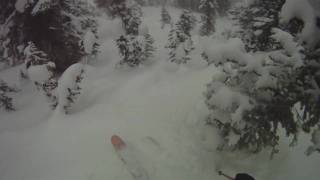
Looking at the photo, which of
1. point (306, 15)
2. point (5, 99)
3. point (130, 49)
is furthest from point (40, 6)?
point (306, 15)

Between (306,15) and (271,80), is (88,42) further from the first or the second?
(306,15)

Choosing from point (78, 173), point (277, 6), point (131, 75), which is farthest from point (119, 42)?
point (277, 6)

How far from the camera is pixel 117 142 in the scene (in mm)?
8492

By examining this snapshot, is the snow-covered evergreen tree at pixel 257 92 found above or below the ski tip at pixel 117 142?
above

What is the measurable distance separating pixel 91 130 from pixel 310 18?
716 centimetres

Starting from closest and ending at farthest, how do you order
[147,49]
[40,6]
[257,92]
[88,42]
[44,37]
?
[257,92], [40,6], [44,37], [88,42], [147,49]

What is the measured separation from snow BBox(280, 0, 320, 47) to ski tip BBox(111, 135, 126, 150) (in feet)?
17.9

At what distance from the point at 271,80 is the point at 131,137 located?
4602mm

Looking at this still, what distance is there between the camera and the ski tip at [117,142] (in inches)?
330

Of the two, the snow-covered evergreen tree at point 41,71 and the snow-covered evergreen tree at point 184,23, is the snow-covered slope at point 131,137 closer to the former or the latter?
the snow-covered evergreen tree at point 41,71

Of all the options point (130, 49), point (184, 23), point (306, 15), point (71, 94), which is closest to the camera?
point (306, 15)

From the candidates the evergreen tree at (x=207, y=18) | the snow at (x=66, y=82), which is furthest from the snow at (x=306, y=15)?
the evergreen tree at (x=207, y=18)

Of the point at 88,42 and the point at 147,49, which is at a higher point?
the point at 88,42

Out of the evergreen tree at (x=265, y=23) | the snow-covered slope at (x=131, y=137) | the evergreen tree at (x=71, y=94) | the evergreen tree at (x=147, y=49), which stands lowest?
the snow-covered slope at (x=131, y=137)
